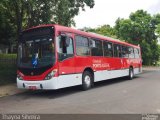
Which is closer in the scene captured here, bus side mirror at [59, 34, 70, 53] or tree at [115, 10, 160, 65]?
bus side mirror at [59, 34, 70, 53]

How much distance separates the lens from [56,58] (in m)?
11.6

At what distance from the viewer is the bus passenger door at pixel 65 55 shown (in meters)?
11.8

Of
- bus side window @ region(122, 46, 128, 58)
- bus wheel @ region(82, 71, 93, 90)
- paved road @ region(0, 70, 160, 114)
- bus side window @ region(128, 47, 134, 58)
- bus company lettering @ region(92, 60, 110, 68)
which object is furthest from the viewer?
bus side window @ region(128, 47, 134, 58)

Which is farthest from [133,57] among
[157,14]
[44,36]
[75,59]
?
[157,14]

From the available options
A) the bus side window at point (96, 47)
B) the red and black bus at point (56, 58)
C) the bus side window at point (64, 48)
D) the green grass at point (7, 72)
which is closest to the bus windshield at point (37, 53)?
the red and black bus at point (56, 58)

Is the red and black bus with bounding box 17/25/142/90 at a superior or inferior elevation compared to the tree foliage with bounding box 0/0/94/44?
inferior

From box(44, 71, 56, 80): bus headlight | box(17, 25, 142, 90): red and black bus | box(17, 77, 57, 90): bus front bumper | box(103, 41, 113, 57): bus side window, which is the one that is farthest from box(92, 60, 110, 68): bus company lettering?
box(17, 77, 57, 90): bus front bumper

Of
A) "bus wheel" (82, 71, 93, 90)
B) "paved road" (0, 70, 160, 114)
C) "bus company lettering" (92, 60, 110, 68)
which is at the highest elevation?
"bus company lettering" (92, 60, 110, 68)

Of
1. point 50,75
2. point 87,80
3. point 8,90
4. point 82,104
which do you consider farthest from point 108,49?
point 82,104

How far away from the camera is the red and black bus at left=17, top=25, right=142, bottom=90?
38.1ft

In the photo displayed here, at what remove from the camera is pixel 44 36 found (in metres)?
12.1

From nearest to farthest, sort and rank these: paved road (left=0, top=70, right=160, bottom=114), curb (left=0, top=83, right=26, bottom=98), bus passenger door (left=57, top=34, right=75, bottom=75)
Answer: paved road (left=0, top=70, right=160, bottom=114)
bus passenger door (left=57, top=34, right=75, bottom=75)
curb (left=0, top=83, right=26, bottom=98)

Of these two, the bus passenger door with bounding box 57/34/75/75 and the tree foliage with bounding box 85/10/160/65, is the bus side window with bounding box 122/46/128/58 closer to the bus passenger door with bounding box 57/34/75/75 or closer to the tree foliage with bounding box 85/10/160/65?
the bus passenger door with bounding box 57/34/75/75

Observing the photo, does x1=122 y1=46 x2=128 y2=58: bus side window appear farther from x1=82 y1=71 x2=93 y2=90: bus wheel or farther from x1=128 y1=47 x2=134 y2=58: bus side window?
x1=82 y1=71 x2=93 y2=90: bus wheel
